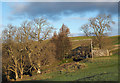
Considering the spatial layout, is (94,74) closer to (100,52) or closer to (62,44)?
(100,52)

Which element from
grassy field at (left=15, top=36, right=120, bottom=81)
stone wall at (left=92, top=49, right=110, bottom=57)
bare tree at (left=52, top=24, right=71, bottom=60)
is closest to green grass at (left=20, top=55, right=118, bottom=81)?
grassy field at (left=15, top=36, right=120, bottom=81)

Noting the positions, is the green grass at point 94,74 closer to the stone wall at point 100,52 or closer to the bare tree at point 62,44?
the stone wall at point 100,52

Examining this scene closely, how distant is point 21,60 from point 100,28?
28688 millimetres

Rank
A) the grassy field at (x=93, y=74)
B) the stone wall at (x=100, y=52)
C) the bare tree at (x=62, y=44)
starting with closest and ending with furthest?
the grassy field at (x=93, y=74) → the stone wall at (x=100, y=52) → the bare tree at (x=62, y=44)

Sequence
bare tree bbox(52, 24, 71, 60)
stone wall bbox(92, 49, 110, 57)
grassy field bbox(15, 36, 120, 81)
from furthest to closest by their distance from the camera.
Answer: bare tree bbox(52, 24, 71, 60) → stone wall bbox(92, 49, 110, 57) → grassy field bbox(15, 36, 120, 81)

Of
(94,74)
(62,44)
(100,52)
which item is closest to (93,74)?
(94,74)

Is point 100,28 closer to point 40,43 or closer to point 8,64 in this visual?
point 40,43

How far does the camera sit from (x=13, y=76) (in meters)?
37.5

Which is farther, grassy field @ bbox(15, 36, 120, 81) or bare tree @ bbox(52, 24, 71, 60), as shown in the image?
bare tree @ bbox(52, 24, 71, 60)

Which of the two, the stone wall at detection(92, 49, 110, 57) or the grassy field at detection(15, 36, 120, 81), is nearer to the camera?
the grassy field at detection(15, 36, 120, 81)

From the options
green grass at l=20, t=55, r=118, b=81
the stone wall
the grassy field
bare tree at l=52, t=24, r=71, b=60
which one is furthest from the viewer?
bare tree at l=52, t=24, r=71, b=60

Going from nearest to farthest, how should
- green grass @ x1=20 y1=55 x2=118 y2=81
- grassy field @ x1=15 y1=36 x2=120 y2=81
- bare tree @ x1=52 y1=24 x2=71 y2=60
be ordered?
green grass @ x1=20 y1=55 x2=118 y2=81 → grassy field @ x1=15 y1=36 x2=120 y2=81 → bare tree @ x1=52 y1=24 x2=71 y2=60

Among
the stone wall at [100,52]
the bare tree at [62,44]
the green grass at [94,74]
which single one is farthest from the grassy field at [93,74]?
the bare tree at [62,44]

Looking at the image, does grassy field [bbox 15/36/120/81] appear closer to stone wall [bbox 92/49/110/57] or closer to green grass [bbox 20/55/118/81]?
green grass [bbox 20/55/118/81]
